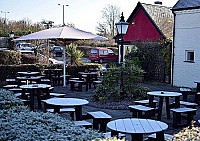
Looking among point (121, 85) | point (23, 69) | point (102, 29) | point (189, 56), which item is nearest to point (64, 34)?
point (23, 69)

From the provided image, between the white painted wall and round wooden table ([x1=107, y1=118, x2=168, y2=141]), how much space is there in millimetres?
9826

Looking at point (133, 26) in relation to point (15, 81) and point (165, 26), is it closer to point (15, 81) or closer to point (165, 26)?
point (165, 26)

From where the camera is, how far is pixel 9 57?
16844 mm

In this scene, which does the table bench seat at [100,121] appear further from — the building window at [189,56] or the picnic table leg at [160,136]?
the building window at [189,56]

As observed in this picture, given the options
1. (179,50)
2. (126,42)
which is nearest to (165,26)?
(126,42)

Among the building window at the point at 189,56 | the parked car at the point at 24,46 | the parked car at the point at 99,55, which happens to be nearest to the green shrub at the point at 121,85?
the building window at the point at 189,56

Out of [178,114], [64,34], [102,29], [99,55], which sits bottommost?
[178,114]

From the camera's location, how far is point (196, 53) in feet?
45.9

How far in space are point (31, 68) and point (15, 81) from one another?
2.26 metres

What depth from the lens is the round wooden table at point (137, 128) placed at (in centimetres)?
431

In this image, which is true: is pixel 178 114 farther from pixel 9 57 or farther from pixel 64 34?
pixel 9 57

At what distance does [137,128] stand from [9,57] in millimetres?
13744

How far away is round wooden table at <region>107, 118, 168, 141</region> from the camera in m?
4.31

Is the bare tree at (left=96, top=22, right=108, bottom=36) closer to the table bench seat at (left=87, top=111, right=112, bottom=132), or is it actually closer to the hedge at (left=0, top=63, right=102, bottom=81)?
the hedge at (left=0, top=63, right=102, bottom=81)
